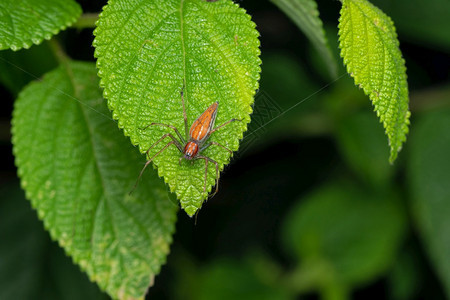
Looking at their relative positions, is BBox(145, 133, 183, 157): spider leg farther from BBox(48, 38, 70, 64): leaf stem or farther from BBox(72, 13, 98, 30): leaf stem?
BBox(48, 38, 70, 64): leaf stem

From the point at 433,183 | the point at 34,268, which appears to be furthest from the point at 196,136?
the point at 433,183

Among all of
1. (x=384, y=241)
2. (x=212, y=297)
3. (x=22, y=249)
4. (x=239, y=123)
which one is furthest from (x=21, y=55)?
(x=384, y=241)

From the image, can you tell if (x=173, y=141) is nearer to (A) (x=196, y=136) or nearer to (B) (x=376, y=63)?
(A) (x=196, y=136)

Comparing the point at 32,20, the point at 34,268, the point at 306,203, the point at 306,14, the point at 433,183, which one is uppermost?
the point at 32,20

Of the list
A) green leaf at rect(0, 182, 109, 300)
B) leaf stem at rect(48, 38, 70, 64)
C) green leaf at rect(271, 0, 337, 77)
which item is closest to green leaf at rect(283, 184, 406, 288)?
green leaf at rect(0, 182, 109, 300)

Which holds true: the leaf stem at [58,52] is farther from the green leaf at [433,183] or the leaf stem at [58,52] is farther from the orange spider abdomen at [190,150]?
the green leaf at [433,183]

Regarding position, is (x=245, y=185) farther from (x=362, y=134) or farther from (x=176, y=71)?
(x=176, y=71)

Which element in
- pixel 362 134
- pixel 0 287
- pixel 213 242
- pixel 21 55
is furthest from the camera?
pixel 213 242
